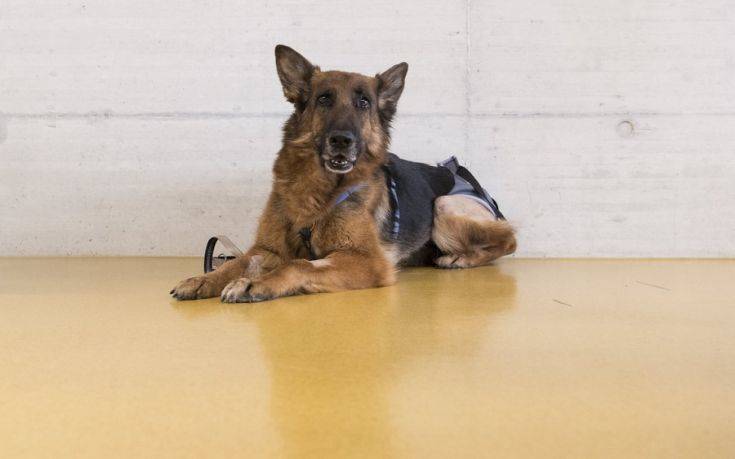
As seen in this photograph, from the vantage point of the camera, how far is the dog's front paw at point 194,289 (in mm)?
3354

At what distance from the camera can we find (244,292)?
3.17 metres

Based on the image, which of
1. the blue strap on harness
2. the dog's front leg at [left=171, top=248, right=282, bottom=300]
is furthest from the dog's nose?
the dog's front leg at [left=171, top=248, right=282, bottom=300]

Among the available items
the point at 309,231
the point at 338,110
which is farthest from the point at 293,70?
the point at 309,231

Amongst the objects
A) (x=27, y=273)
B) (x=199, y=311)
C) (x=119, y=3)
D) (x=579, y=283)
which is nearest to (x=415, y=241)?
(x=579, y=283)

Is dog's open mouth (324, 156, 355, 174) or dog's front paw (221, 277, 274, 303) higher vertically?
dog's open mouth (324, 156, 355, 174)

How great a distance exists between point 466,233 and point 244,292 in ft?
6.88

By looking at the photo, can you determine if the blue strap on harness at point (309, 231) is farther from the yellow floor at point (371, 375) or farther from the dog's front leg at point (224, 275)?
the yellow floor at point (371, 375)

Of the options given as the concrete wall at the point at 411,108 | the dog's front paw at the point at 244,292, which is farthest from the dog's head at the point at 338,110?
the concrete wall at the point at 411,108

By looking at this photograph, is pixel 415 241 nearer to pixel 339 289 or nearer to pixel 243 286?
pixel 339 289

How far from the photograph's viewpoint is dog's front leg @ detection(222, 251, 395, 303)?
3195 mm

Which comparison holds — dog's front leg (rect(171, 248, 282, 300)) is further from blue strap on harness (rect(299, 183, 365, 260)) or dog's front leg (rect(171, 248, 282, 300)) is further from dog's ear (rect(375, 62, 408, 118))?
dog's ear (rect(375, 62, 408, 118))

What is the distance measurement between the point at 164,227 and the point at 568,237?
3.14m

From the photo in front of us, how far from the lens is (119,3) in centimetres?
542

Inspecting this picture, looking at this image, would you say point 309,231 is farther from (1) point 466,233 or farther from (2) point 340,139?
(1) point 466,233
